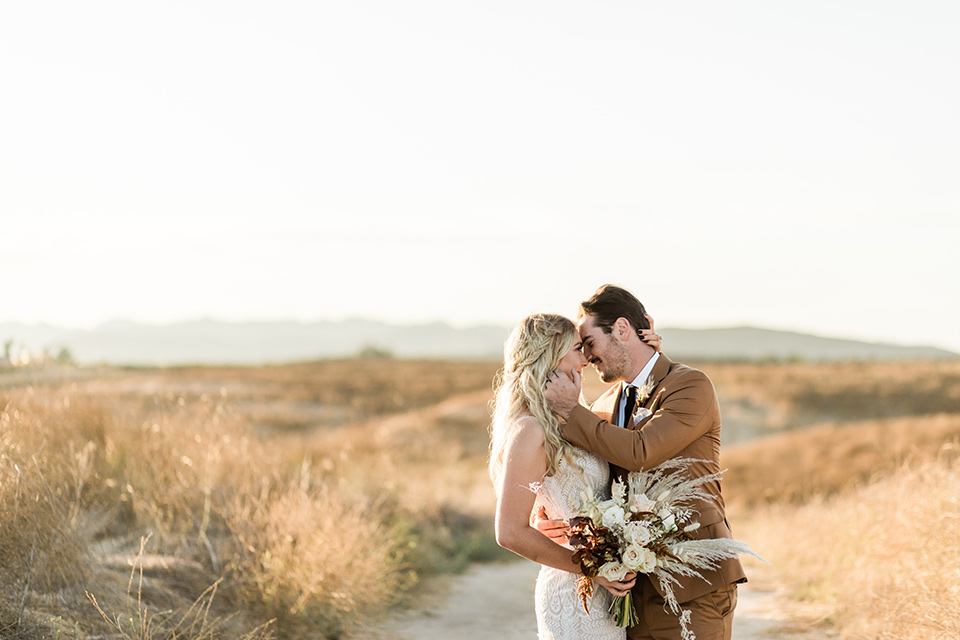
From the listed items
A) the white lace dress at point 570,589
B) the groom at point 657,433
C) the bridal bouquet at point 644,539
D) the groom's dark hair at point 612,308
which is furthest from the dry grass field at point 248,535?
the groom's dark hair at point 612,308

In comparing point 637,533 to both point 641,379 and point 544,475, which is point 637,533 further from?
point 641,379

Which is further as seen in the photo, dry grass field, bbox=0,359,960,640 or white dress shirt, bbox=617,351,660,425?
dry grass field, bbox=0,359,960,640

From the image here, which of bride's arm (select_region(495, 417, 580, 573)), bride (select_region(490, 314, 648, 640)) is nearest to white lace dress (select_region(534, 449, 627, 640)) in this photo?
bride (select_region(490, 314, 648, 640))

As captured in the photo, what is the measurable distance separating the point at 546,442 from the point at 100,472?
6.76 m

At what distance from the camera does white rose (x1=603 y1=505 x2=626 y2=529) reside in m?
3.96

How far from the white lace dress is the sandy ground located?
14.0 feet

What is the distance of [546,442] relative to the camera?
421 cm

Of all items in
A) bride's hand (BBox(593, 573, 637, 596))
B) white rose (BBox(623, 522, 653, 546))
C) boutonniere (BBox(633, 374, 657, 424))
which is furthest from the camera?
boutonniere (BBox(633, 374, 657, 424))

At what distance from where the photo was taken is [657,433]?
4.21 meters

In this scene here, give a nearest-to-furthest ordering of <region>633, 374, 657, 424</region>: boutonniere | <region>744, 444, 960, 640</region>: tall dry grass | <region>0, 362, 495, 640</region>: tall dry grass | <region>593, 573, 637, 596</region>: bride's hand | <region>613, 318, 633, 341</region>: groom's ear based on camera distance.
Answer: <region>593, 573, 637, 596</region>: bride's hand
<region>633, 374, 657, 424</region>: boutonniere
<region>613, 318, 633, 341</region>: groom's ear
<region>744, 444, 960, 640</region>: tall dry grass
<region>0, 362, 495, 640</region>: tall dry grass

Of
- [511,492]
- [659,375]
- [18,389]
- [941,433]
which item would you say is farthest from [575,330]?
[941,433]

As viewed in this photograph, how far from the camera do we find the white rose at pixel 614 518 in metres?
3.96

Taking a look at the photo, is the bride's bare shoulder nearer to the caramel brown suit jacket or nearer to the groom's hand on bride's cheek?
the caramel brown suit jacket

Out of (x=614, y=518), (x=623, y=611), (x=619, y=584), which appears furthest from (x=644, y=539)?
(x=623, y=611)
